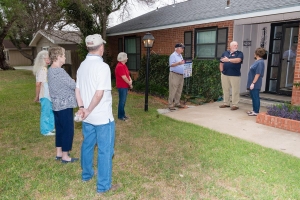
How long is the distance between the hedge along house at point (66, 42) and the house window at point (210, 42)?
22.9 feet

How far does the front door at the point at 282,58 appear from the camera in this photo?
7.67 meters

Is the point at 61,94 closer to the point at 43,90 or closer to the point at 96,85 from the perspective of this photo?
the point at 96,85

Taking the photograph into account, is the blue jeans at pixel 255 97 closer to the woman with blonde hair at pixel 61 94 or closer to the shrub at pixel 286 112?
the shrub at pixel 286 112

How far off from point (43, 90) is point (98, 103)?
8.29 feet

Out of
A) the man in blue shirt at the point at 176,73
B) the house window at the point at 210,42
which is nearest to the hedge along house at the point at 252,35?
the house window at the point at 210,42

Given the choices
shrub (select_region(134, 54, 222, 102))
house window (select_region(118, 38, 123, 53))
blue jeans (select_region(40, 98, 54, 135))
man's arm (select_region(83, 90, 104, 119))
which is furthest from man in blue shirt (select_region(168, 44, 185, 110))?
house window (select_region(118, 38, 123, 53))

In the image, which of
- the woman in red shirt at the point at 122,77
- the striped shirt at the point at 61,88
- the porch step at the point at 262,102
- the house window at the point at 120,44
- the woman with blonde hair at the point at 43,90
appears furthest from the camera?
the house window at the point at 120,44

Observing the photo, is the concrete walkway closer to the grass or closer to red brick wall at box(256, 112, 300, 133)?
red brick wall at box(256, 112, 300, 133)

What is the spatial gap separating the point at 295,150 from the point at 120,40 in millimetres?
11789

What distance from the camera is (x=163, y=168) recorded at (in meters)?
3.71

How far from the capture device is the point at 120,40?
47.4 ft

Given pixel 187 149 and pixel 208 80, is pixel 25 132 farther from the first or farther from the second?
pixel 208 80

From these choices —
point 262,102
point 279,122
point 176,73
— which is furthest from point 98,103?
point 262,102

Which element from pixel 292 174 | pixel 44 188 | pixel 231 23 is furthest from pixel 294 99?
pixel 44 188
